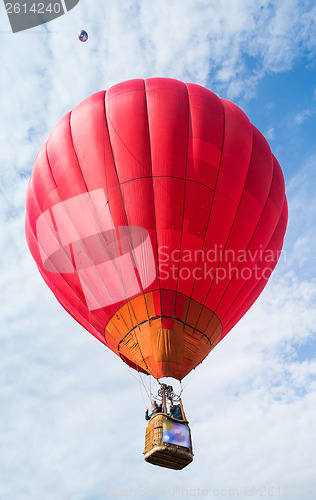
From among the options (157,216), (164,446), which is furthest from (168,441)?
(157,216)

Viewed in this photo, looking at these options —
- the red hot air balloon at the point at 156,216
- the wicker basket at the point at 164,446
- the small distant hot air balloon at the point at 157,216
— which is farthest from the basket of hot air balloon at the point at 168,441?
the red hot air balloon at the point at 156,216

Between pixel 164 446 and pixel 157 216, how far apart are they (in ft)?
12.8

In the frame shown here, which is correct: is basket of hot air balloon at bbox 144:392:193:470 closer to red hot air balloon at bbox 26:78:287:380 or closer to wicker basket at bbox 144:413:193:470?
wicker basket at bbox 144:413:193:470

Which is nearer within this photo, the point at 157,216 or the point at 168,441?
the point at 168,441

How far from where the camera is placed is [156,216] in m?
8.45

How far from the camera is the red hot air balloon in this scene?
8.34 metres

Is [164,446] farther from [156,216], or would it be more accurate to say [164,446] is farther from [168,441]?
[156,216]

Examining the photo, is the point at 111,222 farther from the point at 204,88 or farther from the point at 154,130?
the point at 204,88

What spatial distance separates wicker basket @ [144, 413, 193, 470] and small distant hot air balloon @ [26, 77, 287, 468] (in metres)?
0.10

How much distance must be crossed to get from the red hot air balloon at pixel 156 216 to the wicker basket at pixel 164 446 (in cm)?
90

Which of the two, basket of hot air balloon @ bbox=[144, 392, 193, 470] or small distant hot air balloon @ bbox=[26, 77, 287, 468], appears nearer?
basket of hot air balloon @ bbox=[144, 392, 193, 470]

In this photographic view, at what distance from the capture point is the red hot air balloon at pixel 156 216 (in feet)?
27.3

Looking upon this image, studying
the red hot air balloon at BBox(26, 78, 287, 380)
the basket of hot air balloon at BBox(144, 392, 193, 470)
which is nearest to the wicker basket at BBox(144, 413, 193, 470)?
the basket of hot air balloon at BBox(144, 392, 193, 470)

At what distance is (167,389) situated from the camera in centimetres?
825
